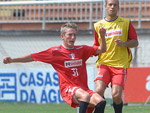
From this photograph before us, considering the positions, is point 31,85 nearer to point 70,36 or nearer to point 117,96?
point 117,96

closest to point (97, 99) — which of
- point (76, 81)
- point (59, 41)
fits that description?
point (76, 81)

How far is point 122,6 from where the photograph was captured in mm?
12289

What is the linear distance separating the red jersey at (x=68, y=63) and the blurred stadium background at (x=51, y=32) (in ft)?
14.3

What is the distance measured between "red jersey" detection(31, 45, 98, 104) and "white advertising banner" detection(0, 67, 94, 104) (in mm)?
4783

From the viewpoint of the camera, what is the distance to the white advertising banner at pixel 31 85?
11.1 m

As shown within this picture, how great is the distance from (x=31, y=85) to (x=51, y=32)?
171 cm

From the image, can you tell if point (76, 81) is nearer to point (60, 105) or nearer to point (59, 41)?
point (60, 105)

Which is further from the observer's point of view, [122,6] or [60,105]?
[122,6]

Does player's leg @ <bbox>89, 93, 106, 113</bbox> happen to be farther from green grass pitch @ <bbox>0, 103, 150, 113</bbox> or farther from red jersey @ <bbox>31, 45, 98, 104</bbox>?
green grass pitch @ <bbox>0, 103, 150, 113</bbox>

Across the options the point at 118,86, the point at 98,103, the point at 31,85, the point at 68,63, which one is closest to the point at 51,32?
the point at 31,85

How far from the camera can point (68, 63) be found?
20.3ft

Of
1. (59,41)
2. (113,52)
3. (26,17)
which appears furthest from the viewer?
(26,17)

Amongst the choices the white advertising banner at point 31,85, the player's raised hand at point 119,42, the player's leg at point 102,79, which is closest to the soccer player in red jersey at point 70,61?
the player's raised hand at point 119,42

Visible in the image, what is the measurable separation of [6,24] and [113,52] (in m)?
6.67
